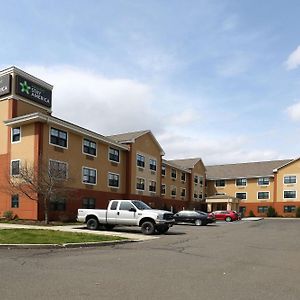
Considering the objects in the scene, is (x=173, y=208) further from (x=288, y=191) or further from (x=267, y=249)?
(x=267, y=249)

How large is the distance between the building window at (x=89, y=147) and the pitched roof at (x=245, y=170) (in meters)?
41.9

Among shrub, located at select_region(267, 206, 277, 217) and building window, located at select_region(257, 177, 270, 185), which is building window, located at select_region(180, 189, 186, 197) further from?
building window, located at select_region(257, 177, 270, 185)

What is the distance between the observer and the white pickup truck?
76.8ft

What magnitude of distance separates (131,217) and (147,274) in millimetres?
14229

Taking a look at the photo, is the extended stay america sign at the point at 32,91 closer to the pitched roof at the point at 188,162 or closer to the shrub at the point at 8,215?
the shrub at the point at 8,215

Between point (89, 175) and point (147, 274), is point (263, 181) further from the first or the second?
point (147, 274)

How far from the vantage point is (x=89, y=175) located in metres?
40.0

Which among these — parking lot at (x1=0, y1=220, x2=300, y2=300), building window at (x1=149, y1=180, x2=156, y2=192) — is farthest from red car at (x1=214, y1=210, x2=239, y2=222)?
parking lot at (x1=0, y1=220, x2=300, y2=300)

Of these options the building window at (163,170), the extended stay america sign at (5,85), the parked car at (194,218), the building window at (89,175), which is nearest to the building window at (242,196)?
the building window at (163,170)

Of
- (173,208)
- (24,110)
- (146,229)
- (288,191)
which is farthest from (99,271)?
(288,191)

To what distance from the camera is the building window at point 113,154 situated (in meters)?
43.9

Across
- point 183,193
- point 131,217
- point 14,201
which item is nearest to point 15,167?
point 14,201

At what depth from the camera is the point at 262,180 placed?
7500 centimetres

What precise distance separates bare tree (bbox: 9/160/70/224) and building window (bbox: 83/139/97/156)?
5233 millimetres
